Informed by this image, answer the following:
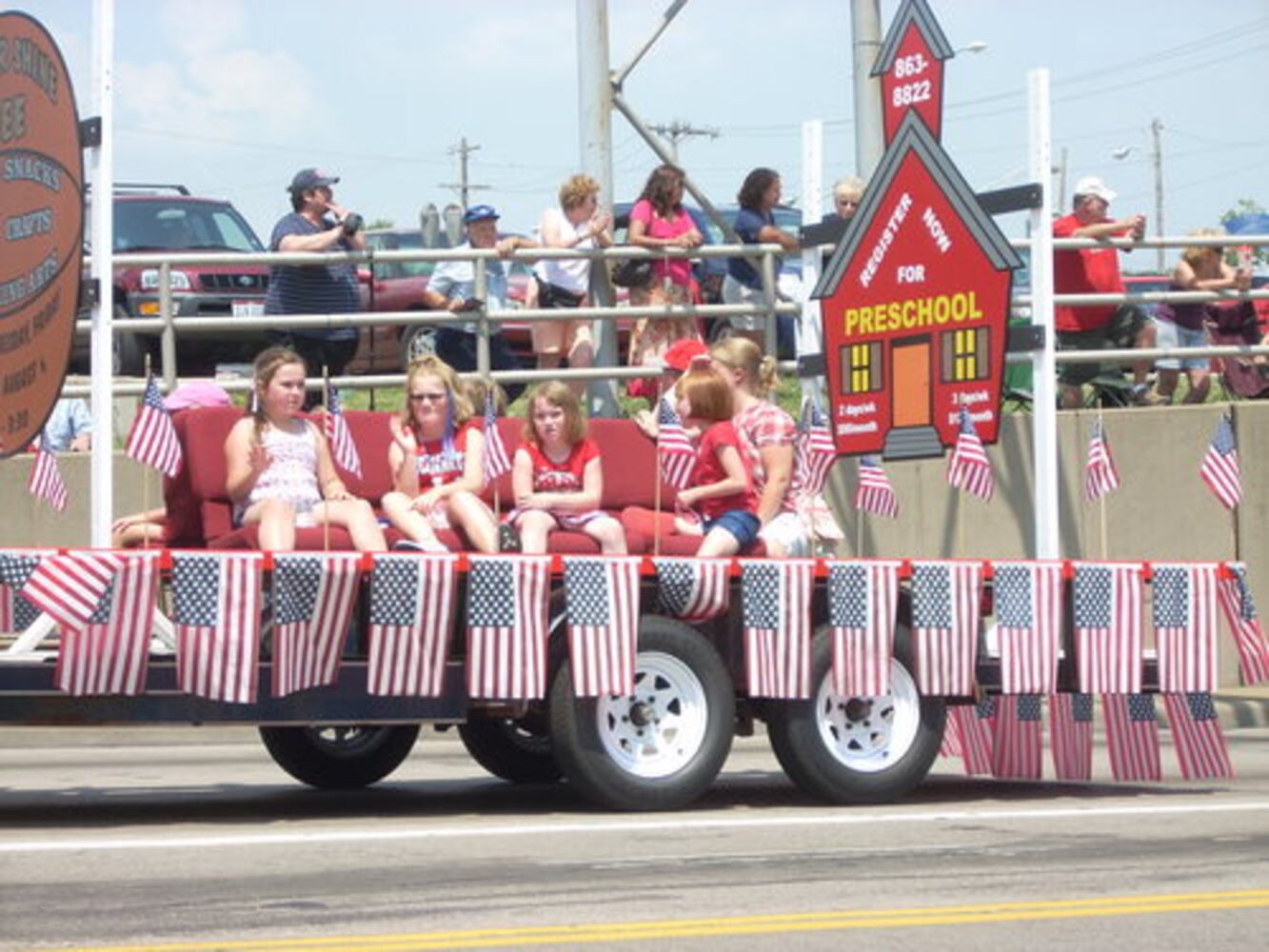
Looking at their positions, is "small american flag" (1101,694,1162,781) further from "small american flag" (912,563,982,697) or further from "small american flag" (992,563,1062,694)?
"small american flag" (912,563,982,697)

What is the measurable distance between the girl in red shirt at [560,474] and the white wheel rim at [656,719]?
3.20ft

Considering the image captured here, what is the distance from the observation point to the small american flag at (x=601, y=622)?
1145 centimetres

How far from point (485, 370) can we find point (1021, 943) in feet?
34.8

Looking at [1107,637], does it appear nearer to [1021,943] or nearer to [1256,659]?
[1256,659]

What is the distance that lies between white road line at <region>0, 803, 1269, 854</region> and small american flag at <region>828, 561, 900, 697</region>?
26.0 inches

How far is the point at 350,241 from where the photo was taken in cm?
1778

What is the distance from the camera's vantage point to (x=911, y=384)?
14930 mm

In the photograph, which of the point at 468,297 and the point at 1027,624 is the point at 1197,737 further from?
the point at 468,297

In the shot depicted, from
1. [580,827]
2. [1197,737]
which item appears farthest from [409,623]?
[1197,737]

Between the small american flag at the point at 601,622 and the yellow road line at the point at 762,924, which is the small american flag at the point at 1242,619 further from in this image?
the yellow road line at the point at 762,924

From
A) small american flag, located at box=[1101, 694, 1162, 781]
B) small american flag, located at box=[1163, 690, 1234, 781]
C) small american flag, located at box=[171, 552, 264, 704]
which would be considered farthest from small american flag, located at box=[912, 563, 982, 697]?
small american flag, located at box=[171, 552, 264, 704]

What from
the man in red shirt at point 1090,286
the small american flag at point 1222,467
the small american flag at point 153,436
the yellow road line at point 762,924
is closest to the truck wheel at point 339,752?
the small american flag at point 153,436

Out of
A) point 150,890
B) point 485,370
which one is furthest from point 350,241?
point 150,890

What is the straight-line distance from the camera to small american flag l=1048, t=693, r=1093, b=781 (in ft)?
44.7
